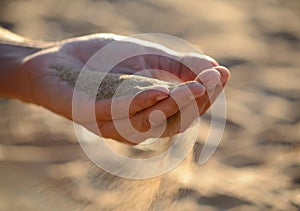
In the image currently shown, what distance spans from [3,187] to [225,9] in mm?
1106

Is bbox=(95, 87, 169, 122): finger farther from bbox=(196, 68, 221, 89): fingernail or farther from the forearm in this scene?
the forearm

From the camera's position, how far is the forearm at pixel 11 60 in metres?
1.54

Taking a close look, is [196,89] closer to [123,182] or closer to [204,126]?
[123,182]

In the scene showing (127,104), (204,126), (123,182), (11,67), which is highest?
(127,104)

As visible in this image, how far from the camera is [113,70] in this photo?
1391 millimetres

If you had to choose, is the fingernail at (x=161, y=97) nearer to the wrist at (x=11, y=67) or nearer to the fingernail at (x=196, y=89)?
the fingernail at (x=196, y=89)

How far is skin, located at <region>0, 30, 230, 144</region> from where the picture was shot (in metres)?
1.12

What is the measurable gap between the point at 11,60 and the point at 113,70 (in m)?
0.31

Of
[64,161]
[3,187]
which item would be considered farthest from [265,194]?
[3,187]

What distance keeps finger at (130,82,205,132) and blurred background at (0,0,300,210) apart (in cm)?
16

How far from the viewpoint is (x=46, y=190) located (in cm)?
164

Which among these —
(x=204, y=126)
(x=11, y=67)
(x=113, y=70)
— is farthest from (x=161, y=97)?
(x=204, y=126)

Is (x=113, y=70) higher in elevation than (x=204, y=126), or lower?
higher

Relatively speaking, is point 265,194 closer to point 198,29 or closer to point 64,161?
point 64,161
